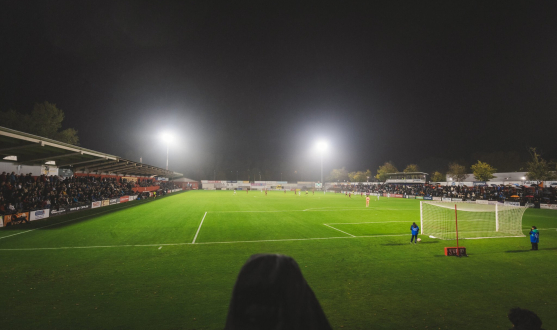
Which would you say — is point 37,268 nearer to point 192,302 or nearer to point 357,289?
point 192,302

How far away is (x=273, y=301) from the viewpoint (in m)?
1.24

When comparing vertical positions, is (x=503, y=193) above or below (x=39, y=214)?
above

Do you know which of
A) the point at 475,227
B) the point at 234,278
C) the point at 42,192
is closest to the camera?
the point at 234,278

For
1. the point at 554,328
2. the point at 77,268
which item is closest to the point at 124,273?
the point at 77,268

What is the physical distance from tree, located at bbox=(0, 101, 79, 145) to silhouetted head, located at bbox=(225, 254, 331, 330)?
6085 centimetres

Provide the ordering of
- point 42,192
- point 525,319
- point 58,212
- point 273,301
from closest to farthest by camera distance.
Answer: point 273,301, point 525,319, point 58,212, point 42,192

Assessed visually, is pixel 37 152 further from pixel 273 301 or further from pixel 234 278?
pixel 273 301

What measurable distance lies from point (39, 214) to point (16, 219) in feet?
6.83

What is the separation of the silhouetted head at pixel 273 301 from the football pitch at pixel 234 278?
5138 millimetres

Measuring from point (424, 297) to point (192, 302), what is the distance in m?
5.82

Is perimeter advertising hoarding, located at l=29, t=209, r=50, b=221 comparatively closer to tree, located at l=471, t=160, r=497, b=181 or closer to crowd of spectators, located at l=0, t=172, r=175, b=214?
crowd of spectators, located at l=0, t=172, r=175, b=214

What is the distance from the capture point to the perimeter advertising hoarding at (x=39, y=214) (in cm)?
1944

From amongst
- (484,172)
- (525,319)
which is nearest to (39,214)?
(525,319)

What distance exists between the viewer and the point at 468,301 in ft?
22.3
